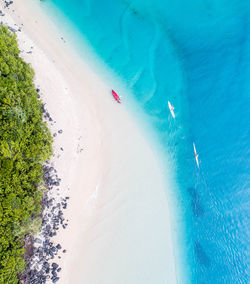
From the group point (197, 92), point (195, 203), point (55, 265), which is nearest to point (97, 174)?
point (55, 265)

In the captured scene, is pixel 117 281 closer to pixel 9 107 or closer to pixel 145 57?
pixel 9 107

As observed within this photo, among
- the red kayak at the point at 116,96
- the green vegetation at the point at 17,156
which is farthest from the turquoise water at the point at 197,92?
the green vegetation at the point at 17,156

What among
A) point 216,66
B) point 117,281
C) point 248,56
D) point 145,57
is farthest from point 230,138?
point 117,281

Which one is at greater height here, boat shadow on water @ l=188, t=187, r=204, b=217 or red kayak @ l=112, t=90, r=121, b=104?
red kayak @ l=112, t=90, r=121, b=104

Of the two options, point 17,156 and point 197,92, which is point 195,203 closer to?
point 197,92

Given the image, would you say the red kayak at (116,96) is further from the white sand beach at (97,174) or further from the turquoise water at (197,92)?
Answer: the turquoise water at (197,92)

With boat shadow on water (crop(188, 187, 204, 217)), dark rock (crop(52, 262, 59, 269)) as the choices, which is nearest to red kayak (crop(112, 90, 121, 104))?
boat shadow on water (crop(188, 187, 204, 217))

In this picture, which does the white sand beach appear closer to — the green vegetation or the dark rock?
the dark rock
